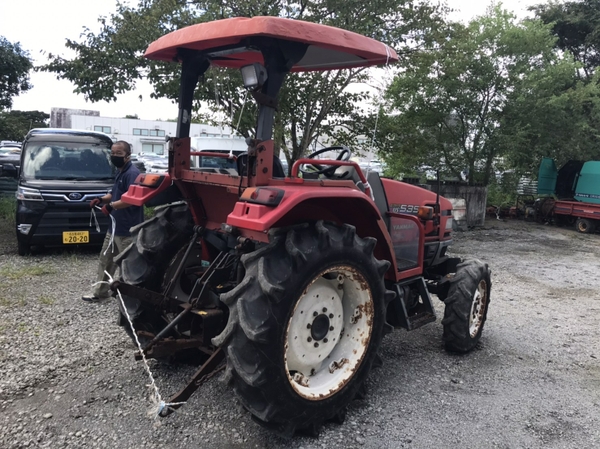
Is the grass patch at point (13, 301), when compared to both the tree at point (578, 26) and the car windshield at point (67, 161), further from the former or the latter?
the tree at point (578, 26)

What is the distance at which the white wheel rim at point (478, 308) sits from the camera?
4738 mm

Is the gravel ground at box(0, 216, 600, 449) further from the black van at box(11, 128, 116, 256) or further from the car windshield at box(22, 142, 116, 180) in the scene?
the car windshield at box(22, 142, 116, 180)

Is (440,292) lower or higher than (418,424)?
higher

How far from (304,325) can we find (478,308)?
242cm

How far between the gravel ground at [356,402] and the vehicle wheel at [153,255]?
484 mm

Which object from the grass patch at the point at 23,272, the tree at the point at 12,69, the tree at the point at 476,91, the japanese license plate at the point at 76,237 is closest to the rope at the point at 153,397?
the grass patch at the point at 23,272

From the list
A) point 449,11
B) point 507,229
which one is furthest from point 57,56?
point 507,229

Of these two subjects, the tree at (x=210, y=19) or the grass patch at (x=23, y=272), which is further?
the tree at (x=210, y=19)

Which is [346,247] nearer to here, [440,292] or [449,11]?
[440,292]

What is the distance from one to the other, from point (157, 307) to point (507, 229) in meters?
12.7

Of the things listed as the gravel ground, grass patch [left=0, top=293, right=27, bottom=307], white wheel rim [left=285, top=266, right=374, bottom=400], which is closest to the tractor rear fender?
white wheel rim [left=285, top=266, right=374, bottom=400]

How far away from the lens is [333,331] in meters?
3.35

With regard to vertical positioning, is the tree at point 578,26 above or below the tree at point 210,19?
above

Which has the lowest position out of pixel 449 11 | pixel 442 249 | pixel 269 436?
pixel 269 436
